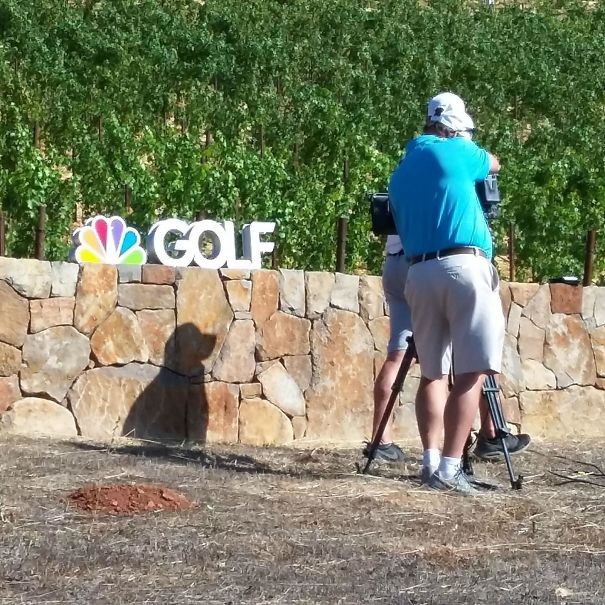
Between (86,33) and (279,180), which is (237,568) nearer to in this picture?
(279,180)

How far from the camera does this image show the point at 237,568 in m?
3.59

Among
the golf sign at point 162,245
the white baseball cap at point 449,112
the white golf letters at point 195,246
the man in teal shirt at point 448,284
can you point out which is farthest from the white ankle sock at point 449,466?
the white golf letters at point 195,246

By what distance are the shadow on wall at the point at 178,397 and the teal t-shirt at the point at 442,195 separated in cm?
239

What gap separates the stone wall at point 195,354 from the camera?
6.75 m

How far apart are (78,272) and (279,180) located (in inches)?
384

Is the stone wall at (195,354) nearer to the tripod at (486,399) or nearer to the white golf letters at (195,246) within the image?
the white golf letters at (195,246)

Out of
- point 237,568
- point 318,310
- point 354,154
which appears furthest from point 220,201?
point 237,568

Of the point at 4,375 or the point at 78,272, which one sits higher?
the point at 78,272

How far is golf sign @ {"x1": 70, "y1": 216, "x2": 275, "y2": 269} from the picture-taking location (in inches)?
301

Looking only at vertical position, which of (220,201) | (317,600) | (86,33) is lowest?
(317,600)

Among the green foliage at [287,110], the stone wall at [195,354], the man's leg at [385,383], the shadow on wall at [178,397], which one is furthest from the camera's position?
the green foliage at [287,110]

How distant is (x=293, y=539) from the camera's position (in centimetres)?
400

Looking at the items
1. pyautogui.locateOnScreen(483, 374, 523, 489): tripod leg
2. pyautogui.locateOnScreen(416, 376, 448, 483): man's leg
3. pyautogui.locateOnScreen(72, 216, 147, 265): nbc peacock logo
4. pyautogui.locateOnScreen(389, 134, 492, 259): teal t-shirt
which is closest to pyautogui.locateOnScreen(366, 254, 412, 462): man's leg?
pyautogui.locateOnScreen(483, 374, 523, 489): tripod leg

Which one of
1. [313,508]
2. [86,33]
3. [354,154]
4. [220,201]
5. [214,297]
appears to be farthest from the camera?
[86,33]
